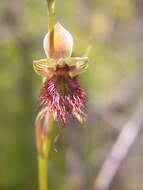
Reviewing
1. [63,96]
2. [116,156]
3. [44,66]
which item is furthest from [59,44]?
[116,156]

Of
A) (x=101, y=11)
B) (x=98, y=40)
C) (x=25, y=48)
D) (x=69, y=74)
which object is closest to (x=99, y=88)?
(x=98, y=40)

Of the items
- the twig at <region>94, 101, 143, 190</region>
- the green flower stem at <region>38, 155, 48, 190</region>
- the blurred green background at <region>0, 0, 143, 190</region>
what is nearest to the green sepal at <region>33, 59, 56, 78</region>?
the green flower stem at <region>38, 155, 48, 190</region>

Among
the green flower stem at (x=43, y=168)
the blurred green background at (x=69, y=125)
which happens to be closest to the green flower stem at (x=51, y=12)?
the green flower stem at (x=43, y=168)

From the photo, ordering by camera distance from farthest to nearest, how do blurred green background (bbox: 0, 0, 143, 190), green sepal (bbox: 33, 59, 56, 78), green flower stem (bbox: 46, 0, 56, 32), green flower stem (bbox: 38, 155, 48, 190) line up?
blurred green background (bbox: 0, 0, 143, 190) → green flower stem (bbox: 38, 155, 48, 190) → green sepal (bbox: 33, 59, 56, 78) → green flower stem (bbox: 46, 0, 56, 32)

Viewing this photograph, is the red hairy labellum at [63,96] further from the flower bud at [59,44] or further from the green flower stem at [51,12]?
the green flower stem at [51,12]

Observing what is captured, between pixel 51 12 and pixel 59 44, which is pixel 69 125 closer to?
pixel 59 44

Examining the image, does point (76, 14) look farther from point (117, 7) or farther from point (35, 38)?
point (35, 38)

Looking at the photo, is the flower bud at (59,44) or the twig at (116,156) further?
the twig at (116,156)

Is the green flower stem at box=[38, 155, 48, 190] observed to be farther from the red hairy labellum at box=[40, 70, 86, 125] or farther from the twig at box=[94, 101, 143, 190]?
the twig at box=[94, 101, 143, 190]
